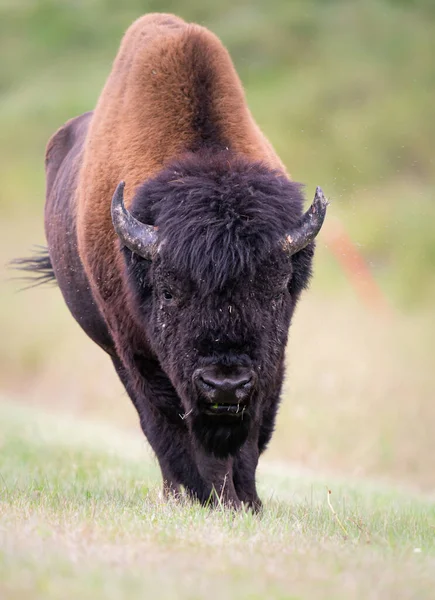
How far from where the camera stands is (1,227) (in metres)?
36.9

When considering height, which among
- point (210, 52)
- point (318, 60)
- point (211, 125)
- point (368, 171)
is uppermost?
point (318, 60)

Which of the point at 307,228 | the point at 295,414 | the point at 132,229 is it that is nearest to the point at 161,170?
the point at 132,229

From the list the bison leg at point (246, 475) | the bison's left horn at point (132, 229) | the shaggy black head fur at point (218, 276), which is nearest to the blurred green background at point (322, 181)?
the bison leg at point (246, 475)

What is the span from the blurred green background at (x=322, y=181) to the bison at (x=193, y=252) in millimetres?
8637

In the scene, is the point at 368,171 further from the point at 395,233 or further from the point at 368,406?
the point at 368,406

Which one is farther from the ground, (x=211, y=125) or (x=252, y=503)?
(x=211, y=125)

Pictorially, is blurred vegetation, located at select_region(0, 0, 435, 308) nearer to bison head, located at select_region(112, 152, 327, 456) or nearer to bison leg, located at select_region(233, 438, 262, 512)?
bison leg, located at select_region(233, 438, 262, 512)

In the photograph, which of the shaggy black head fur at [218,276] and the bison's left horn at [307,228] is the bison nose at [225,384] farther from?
the bison's left horn at [307,228]

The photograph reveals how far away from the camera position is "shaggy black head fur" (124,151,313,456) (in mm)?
5336

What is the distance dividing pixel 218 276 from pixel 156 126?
144cm

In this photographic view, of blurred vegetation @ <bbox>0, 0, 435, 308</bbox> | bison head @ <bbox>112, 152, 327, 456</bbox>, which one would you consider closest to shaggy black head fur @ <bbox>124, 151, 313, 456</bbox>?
bison head @ <bbox>112, 152, 327, 456</bbox>

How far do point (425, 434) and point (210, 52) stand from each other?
9.55m

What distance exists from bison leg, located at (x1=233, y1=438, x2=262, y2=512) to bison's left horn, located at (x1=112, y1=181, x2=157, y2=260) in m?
1.38

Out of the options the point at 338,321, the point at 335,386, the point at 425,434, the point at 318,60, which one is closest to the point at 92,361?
the point at 338,321
